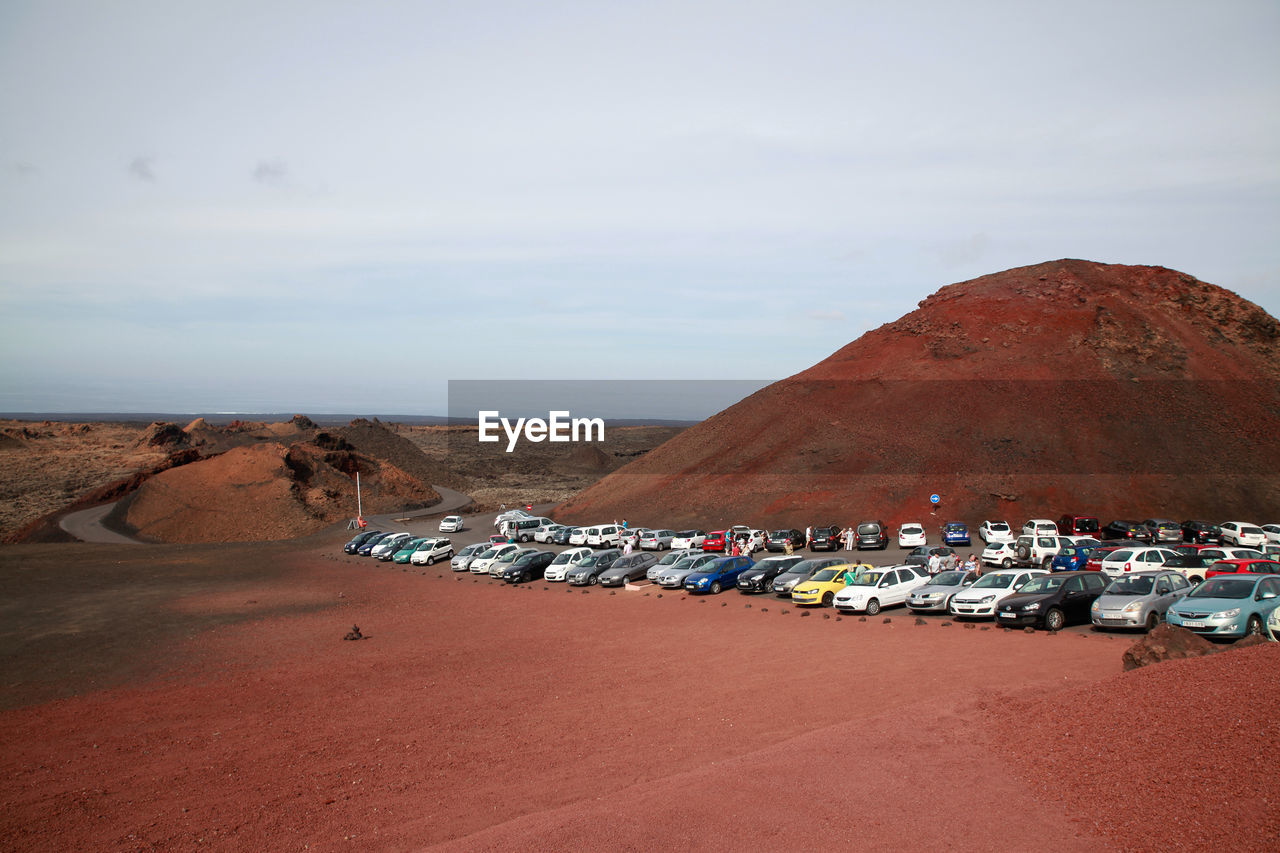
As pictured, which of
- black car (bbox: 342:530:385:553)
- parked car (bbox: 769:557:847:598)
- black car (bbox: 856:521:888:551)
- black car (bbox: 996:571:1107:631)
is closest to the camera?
black car (bbox: 996:571:1107:631)

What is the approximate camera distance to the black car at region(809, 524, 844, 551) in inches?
1586

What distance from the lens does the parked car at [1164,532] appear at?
125 feet

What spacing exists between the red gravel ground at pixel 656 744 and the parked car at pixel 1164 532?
23.1 metres

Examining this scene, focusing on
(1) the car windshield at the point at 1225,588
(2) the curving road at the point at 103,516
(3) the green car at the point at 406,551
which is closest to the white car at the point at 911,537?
(1) the car windshield at the point at 1225,588

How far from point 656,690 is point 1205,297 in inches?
2847

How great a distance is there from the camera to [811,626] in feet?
72.1

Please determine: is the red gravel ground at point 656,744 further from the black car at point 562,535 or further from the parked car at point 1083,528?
the black car at point 562,535

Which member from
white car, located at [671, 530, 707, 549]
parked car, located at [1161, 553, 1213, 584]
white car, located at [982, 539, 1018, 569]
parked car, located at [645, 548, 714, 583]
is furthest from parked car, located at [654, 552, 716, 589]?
parked car, located at [1161, 553, 1213, 584]

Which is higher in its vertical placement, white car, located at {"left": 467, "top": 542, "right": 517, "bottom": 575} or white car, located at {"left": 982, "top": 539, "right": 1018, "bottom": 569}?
white car, located at {"left": 982, "top": 539, "right": 1018, "bottom": 569}

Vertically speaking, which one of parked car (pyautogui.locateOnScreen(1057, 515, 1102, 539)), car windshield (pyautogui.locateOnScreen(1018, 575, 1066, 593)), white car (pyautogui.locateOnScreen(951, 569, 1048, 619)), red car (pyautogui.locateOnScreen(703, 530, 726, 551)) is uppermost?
car windshield (pyautogui.locateOnScreen(1018, 575, 1066, 593))

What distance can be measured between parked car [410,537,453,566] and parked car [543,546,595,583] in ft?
32.8

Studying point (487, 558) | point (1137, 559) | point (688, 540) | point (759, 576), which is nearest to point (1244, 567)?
point (1137, 559)

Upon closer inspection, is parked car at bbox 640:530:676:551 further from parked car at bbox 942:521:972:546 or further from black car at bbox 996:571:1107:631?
black car at bbox 996:571:1107:631

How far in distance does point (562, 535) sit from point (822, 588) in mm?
25307
